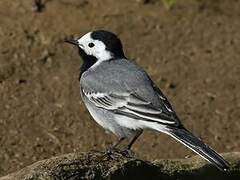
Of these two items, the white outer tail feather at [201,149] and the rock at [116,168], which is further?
the white outer tail feather at [201,149]

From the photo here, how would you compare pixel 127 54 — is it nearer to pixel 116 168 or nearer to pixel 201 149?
pixel 201 149

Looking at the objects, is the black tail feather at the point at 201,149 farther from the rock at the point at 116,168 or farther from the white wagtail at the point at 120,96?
the rock at the point at 116,168

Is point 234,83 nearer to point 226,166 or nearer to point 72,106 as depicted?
point 72,106

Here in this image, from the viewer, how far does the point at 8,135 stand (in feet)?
24.1

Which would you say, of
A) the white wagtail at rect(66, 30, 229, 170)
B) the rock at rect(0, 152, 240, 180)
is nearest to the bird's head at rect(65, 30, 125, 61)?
the white wagtail at rect(66, 30, 229, 170)

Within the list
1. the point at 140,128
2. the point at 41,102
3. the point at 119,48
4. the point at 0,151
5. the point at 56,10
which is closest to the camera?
the point at 140,128

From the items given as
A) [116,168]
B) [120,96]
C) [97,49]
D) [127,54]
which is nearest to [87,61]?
[97,49]

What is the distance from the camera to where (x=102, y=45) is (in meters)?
6.56

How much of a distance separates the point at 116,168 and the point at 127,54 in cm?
378

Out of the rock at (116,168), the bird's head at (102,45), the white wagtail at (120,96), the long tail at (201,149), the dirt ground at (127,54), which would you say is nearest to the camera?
the rock at (116,168)

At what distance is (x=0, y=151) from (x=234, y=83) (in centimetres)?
282

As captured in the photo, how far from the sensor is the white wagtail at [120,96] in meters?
5.73

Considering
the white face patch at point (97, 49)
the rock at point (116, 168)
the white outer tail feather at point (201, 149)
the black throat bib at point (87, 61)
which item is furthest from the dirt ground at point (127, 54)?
the white outer tail feather at point (201, 149)

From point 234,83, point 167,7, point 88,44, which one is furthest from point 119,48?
point 167,7
